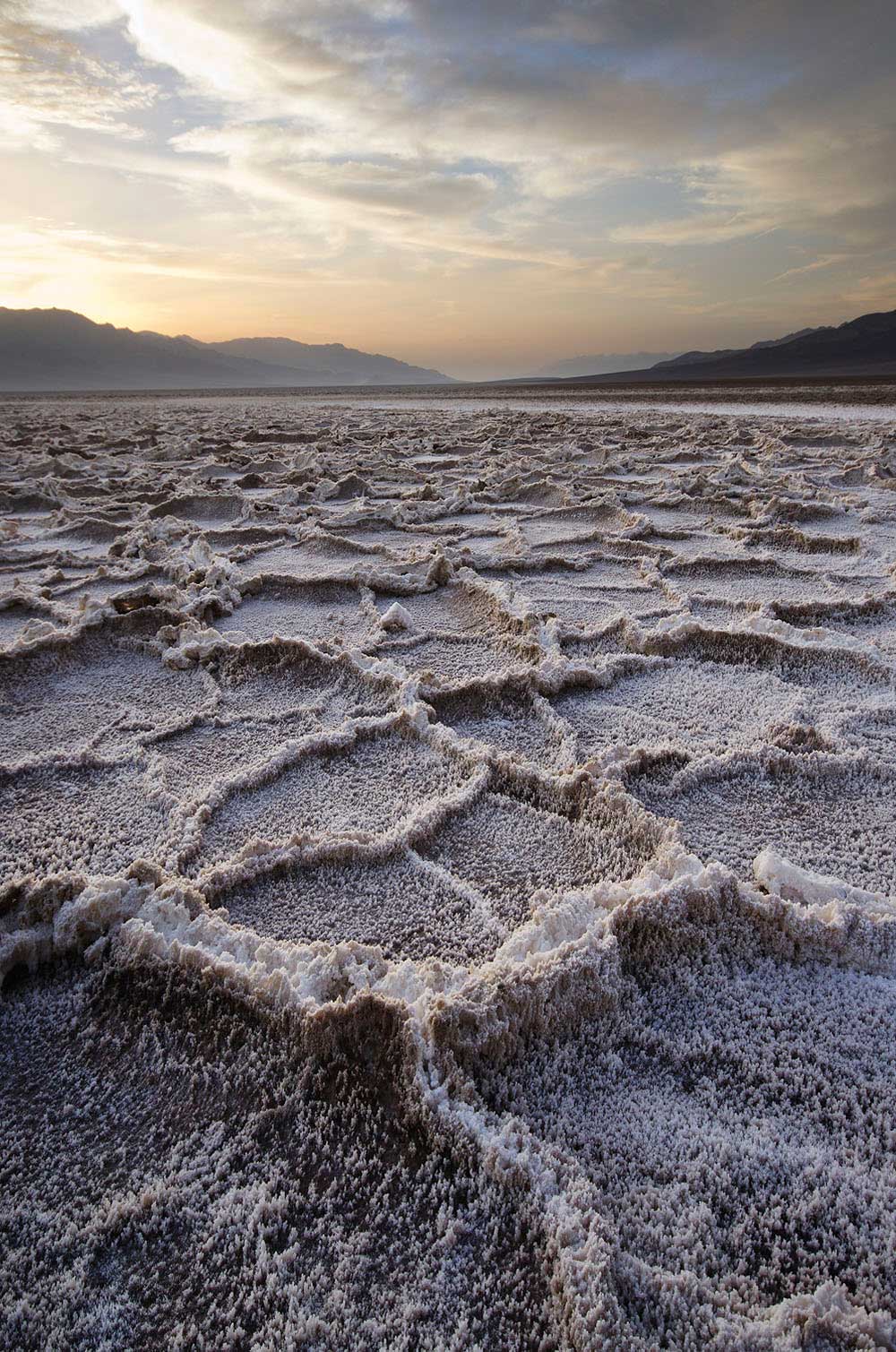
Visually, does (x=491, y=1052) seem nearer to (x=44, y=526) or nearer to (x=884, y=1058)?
(x=884, y=1058)

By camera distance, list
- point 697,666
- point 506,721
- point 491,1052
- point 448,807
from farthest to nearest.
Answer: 1. point 697,666
2. point 506,721
3. point 448,807
4. point 491,1052

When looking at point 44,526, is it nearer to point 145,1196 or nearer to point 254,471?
point 254,471

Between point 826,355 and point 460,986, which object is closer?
point 460,986

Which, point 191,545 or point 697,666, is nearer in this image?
point 697,666

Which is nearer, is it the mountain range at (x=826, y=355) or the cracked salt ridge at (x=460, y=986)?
the cracked salt ridge at (x=460, y=986)

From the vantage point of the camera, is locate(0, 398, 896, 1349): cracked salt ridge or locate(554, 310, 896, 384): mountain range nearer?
locate(0, 398, 896, 1349): cracked salt ridge

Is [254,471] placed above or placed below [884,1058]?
above

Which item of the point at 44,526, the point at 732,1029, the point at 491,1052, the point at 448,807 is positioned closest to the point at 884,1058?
the point at 732,1029

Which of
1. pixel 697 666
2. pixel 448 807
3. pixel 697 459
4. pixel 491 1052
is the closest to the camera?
pixel 491 1052
